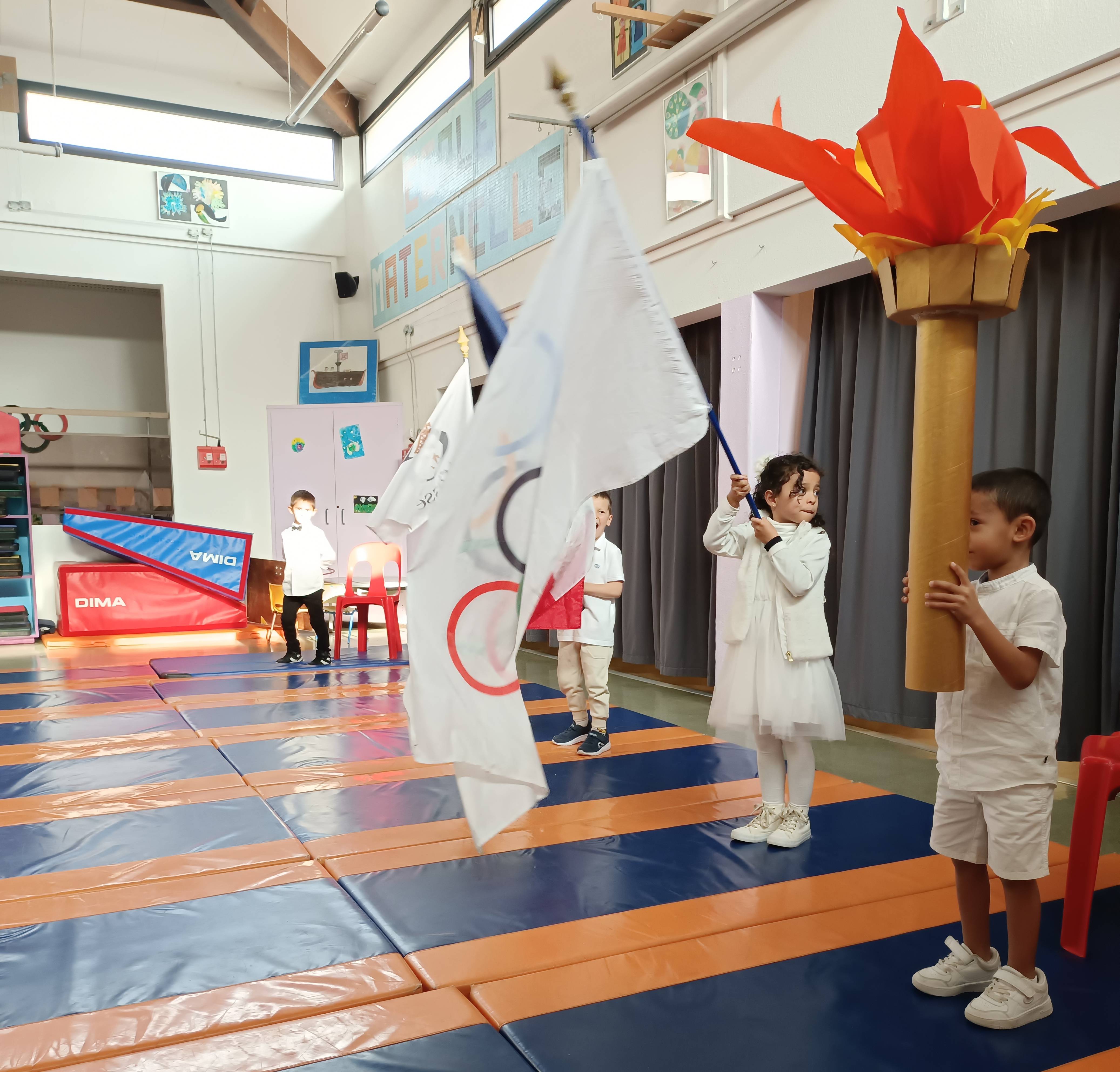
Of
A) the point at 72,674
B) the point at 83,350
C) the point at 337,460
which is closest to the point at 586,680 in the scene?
the point at 72,674

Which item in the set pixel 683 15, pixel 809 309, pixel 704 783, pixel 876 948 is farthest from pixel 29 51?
pixel 876 948

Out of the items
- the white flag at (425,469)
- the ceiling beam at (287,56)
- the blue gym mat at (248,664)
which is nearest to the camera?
the white flag at (425,469)

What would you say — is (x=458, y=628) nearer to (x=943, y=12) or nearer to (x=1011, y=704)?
(x=1011, y=704)

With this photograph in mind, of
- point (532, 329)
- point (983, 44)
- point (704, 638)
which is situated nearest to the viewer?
point (532, 329)

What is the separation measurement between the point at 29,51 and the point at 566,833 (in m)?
9.14

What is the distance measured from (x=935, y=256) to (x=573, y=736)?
297cm

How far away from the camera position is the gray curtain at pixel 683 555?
5.55 meters

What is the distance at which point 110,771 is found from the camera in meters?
3.74

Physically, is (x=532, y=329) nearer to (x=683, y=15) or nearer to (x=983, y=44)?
(x=983, y=44)

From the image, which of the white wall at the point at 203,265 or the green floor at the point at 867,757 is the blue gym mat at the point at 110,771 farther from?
the white wall at the point at 203,265

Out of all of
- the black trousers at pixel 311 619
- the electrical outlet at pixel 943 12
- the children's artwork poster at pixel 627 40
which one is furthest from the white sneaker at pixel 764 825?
the children's artwork poster at pixel 627 40

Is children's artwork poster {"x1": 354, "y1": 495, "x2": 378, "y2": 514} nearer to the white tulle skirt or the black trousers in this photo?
the black trousers

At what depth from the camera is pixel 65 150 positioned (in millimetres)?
8688

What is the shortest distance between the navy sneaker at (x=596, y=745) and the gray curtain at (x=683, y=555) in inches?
57.1
